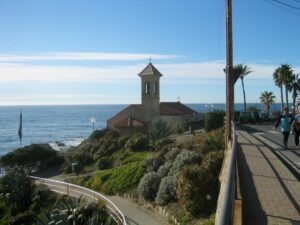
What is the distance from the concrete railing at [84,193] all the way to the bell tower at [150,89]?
2671 centimetres

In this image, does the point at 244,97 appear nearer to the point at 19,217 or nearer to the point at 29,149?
the point at 29,149

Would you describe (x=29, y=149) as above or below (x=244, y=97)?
below

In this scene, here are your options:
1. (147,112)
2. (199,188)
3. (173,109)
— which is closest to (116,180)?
(199,188)

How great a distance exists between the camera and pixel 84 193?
23.9m

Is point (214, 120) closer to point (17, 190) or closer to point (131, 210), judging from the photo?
point (131, 210)

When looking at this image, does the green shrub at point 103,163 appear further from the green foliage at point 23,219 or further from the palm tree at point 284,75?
the palm tree at point 284,75

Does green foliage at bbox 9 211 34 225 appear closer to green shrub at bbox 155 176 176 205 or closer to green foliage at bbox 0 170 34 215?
green foliage at bbox 0 170 34 215

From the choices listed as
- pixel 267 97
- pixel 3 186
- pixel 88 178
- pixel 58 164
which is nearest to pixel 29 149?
pixel 58 164

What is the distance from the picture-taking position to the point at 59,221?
16703mm

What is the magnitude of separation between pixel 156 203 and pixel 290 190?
1117cm

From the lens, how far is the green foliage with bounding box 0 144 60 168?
45.2 m

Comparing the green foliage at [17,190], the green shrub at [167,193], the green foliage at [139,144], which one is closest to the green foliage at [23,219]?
the green foliage at [17,190]

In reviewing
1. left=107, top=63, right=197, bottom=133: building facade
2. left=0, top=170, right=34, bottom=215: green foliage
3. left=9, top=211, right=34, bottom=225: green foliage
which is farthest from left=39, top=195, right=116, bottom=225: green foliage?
left=107, top=63, right=197, bottom=133: building facade

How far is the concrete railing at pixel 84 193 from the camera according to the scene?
62.8 ft
